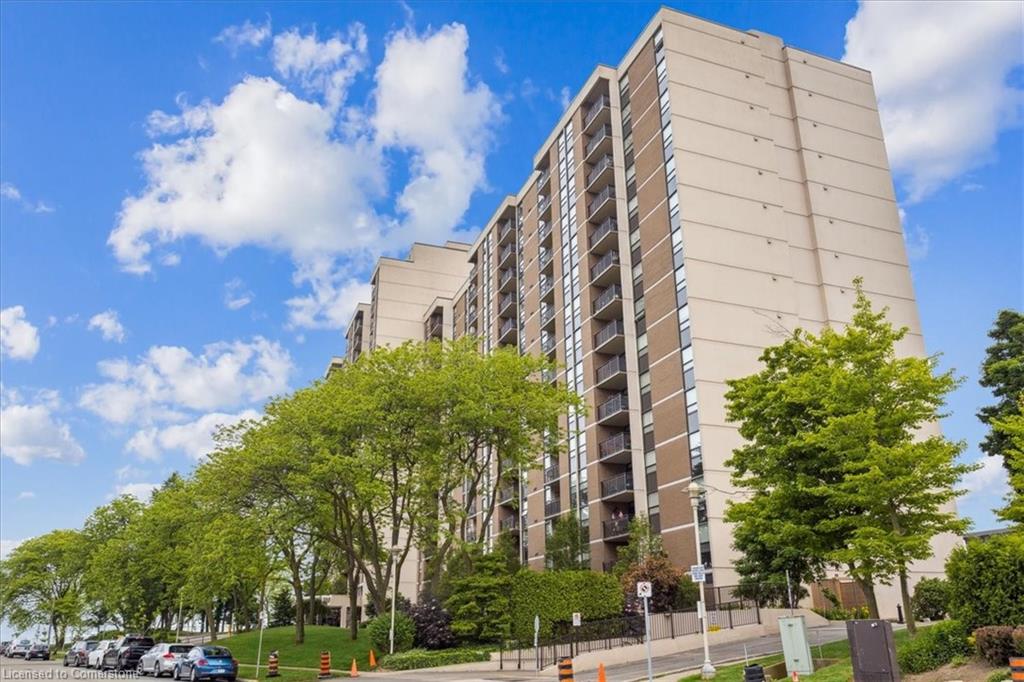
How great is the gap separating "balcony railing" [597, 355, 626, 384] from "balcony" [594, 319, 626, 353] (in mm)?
726

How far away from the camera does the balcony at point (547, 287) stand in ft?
206

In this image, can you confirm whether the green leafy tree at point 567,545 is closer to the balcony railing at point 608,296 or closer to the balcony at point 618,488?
the balcony at point 618,488

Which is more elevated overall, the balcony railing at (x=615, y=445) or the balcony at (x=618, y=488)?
the balcony railing at (x=615, y=445)

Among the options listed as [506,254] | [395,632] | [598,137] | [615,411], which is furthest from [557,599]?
[506,254]

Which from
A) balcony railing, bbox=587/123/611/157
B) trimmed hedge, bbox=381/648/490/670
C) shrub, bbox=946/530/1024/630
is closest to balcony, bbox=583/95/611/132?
balcony railing, bbox=587/123/611/157

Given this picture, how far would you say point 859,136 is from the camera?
179ft

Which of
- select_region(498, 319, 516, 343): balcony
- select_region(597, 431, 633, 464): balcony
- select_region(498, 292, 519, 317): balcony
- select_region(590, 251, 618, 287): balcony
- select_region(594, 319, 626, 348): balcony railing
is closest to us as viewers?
select_region(597, 431, 633, 464): balcony

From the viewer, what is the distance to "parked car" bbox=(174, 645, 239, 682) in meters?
30.6

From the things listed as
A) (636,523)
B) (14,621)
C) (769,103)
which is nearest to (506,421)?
(636,523)

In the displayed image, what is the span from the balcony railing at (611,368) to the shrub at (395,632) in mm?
20430

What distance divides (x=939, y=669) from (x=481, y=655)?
19.4 m

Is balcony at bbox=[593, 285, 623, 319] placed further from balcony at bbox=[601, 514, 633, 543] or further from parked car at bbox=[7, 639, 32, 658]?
parked car at bbox=[7, 639, 32, 658]

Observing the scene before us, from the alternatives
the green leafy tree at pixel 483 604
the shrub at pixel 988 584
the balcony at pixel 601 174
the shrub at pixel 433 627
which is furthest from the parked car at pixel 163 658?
the balcony at pixel 601 174

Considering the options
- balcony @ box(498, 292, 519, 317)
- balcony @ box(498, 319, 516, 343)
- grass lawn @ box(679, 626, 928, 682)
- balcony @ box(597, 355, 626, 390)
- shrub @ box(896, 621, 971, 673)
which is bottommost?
grass lawn @ box(679, 626, 928, 682)
